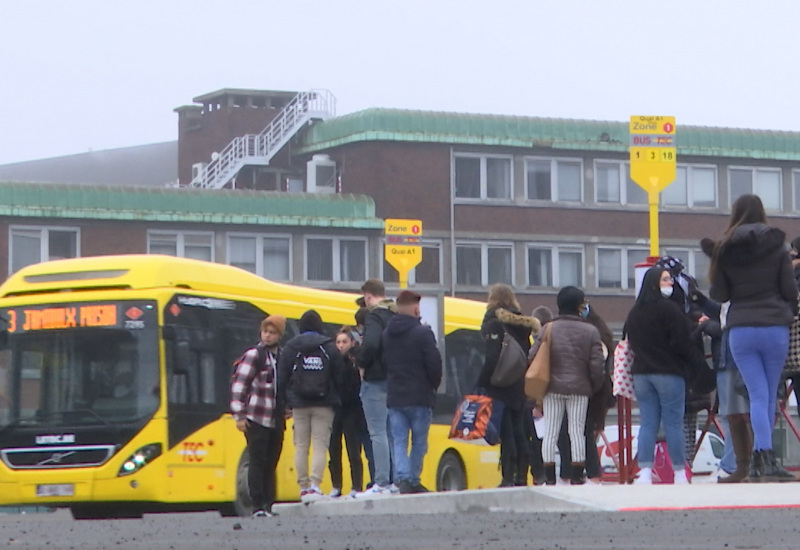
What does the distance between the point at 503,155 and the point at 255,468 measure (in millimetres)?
48307

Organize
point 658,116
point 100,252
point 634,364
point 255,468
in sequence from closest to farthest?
1. point 634,364
2. point 255,468
3. point 658,116
4. point 100,252

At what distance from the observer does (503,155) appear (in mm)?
64375

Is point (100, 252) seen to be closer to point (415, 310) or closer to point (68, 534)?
point (415, 310)

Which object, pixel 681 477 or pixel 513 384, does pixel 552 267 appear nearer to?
pixel 513 384

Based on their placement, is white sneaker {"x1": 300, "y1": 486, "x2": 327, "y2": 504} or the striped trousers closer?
the striped trousers

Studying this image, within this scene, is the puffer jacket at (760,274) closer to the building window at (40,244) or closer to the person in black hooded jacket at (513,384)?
the person in black hooded jacket at (513,384)

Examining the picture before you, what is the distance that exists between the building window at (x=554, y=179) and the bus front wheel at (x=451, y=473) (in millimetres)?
39976

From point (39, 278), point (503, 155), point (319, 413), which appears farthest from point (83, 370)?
point (503, 155)

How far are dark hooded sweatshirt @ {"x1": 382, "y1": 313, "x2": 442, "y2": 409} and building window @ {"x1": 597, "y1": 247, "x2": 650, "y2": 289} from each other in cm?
4892

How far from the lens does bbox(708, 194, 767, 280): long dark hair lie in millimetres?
13664

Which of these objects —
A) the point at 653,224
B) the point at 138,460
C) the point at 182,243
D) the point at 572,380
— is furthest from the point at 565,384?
the point at 182,243

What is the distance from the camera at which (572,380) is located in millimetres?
15938

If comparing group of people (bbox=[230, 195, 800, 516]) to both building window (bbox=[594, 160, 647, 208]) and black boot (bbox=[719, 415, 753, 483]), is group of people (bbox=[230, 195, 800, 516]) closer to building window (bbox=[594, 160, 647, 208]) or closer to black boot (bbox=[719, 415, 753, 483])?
black boot (bbox=[719, 415, 753, 483])

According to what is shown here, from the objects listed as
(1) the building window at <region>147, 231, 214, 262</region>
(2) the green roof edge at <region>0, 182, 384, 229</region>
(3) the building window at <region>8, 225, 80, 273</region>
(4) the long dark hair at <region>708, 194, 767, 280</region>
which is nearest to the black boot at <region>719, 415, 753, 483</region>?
(4) the long dark hair at <region>708, 194, 767, 280</region>
